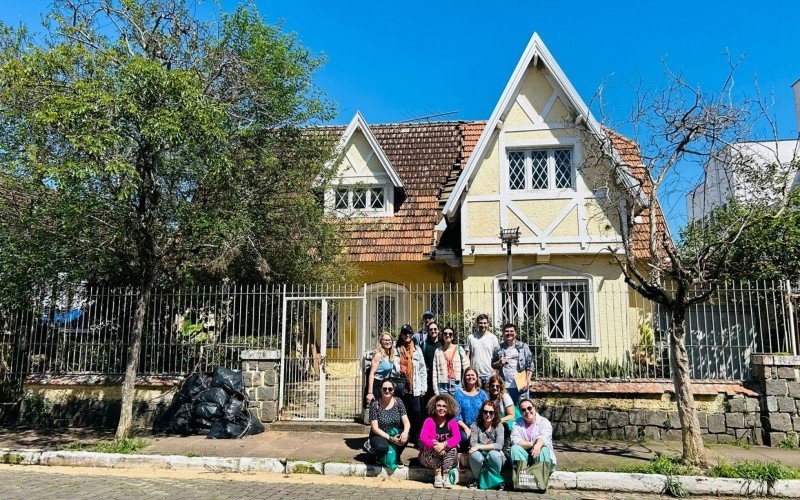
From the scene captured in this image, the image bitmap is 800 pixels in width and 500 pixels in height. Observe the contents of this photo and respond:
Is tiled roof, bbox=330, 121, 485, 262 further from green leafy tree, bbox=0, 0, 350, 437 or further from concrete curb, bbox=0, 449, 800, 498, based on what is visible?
concrete curb, bbox=0, 449, 800, 498

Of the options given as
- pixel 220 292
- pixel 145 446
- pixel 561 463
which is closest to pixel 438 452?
pixel 561 463

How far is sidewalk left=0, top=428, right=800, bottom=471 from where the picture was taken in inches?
293

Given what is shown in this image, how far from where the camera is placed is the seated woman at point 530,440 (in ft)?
20.9

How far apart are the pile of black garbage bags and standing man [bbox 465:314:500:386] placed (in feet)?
12.3

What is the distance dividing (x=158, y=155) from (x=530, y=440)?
6424 mm

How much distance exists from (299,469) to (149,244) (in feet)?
13.6

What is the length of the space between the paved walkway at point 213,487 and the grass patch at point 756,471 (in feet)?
3.26

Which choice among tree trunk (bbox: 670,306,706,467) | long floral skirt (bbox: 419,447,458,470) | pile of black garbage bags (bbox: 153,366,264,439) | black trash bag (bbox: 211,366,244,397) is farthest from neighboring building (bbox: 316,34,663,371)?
long floral skirt (bbox: 419,447,458,470)

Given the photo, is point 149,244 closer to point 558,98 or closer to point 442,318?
point 442,318

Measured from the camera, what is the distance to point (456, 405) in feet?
22.6

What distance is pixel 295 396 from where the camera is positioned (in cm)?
975

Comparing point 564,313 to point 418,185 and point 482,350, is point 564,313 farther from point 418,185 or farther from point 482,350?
point 418,185

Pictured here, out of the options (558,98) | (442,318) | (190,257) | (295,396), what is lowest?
(295,396)

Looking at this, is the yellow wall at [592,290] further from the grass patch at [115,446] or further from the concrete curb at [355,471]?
the grass patch at [115,446]
